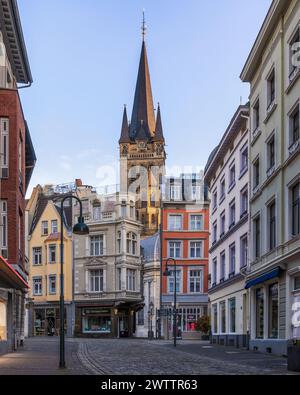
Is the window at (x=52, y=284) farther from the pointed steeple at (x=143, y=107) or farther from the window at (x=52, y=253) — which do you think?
the pointed steeple at (x=143, y=107)

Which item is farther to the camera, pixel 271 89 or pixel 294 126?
pixel 271 89

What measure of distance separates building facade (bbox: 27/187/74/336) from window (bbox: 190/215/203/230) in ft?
43.9

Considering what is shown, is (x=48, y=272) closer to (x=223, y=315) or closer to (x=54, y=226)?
(x=54, y=226)

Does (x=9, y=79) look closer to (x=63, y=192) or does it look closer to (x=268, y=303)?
(x=268, y=303)

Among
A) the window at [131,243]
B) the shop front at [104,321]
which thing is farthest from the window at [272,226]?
the window at [131,243]

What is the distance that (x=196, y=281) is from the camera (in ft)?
260

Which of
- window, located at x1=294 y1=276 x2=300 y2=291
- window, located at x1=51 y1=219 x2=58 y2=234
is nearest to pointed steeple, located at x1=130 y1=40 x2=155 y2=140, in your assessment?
window, located at x1=51 y1=219 x2=58 y2=234

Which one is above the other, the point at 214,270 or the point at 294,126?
the point at 294,126

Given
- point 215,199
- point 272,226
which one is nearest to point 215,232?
point 215,199

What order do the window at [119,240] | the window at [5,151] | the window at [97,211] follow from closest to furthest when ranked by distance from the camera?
1. the window at [5,151]
2. the window at [119,240]
3. the window at [97,211]

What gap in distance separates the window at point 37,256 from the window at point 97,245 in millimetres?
6282

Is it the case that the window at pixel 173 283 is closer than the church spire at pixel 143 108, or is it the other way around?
the window at pixel 173 283

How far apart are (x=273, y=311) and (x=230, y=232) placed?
13.9 meters

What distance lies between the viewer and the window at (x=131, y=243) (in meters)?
79.8
